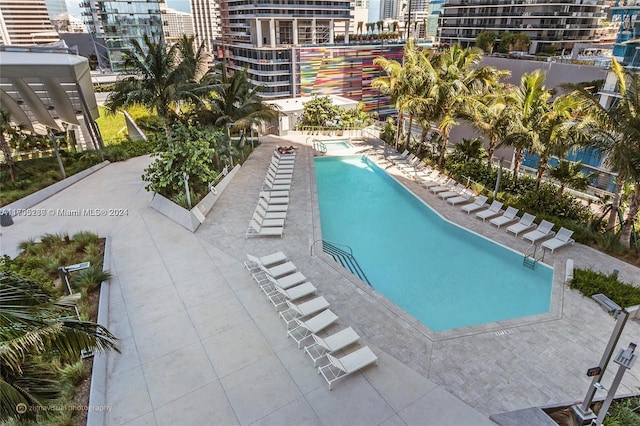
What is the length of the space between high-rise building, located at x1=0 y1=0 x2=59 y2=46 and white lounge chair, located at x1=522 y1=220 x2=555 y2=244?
615ft

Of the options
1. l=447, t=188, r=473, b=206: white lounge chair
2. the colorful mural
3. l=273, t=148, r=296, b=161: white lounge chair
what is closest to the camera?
l=447, t=188, r=473, b=206: white lounge chair

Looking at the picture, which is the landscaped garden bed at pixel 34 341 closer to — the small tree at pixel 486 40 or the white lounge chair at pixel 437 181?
the white lounge chair at pixel 437 181

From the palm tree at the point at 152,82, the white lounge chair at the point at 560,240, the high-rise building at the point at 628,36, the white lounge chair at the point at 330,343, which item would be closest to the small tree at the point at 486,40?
the high-rise building at the point at 628,36

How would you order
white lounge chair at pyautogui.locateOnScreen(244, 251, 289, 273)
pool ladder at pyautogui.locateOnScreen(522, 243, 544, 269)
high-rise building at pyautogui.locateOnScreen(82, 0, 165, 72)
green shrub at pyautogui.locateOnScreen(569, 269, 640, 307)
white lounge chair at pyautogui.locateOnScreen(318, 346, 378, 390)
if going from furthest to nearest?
1. high-rise building at pyautogui.locateOnScreen(82, 0, 165, 72)
2. pool ladder at pyautogui.locateOnScreen(522, 243, 544, 269)
3. white lounge chair at pyautogui.locateOnScreen(244, 251, 289, 273)
4. green shrub at pyautogui.locateOnScreen(569, 269, 640, 307)
5. white lounge chair at pyautogui.locateOnScreen(318, 346, 378, 390)

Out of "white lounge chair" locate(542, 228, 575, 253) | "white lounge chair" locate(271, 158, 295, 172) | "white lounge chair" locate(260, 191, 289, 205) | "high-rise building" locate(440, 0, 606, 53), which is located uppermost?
"high-rise building" locate(440, 0, 606, 53)

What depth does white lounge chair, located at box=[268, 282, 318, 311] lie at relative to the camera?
935cm

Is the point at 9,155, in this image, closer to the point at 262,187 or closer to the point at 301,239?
the point at 262,187

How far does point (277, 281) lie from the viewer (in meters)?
9.85

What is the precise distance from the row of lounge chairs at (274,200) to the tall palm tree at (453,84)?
7.56 meters

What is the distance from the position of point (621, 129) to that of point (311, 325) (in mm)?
10360

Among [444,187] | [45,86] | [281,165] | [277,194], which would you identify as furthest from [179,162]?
[444,187]

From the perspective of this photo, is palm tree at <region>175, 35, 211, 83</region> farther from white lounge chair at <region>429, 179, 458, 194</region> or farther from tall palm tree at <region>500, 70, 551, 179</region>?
tall palm tree at <region>500, 70, 551, 179</region>

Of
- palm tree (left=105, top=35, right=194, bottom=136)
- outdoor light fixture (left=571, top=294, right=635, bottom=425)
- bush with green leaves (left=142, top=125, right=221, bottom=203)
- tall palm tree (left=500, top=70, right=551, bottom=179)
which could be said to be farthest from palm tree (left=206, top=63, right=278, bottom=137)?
outdoor light fixture (left=571, top=294, right=635, bottom=425)

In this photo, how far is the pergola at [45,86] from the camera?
1452cm
